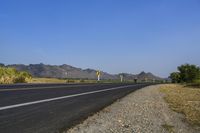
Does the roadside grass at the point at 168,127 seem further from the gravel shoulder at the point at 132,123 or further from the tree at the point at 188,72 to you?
the tree at the point at 188,72

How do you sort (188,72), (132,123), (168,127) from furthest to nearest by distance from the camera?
(188,72), (132,123), (168,127)

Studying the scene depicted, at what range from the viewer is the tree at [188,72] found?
106 metres

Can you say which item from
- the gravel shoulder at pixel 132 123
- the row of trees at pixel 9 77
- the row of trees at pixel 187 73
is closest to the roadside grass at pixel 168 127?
the gravel shoulder at pixel 132 123

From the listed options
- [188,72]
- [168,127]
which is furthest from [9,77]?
[188,72]

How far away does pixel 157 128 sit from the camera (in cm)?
1123

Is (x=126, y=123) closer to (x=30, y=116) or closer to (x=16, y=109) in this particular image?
(x=30, y=116)

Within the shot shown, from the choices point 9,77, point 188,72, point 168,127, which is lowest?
point 168,127

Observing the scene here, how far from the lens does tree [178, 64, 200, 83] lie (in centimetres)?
10588

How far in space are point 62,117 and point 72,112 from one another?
1.63 m

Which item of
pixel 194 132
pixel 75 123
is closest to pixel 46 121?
pixel 75 123

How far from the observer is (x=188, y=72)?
356ft

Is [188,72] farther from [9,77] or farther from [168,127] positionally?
[168,127]

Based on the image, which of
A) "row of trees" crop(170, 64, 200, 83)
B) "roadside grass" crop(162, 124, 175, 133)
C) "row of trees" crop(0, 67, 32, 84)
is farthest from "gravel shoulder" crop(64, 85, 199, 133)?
"row of trees" crop(170, 64, 200, 83)

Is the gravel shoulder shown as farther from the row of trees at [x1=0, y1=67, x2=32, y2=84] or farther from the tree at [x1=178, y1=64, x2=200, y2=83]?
the tree at [x1=178, y1=64, x2=200, y2=83]
